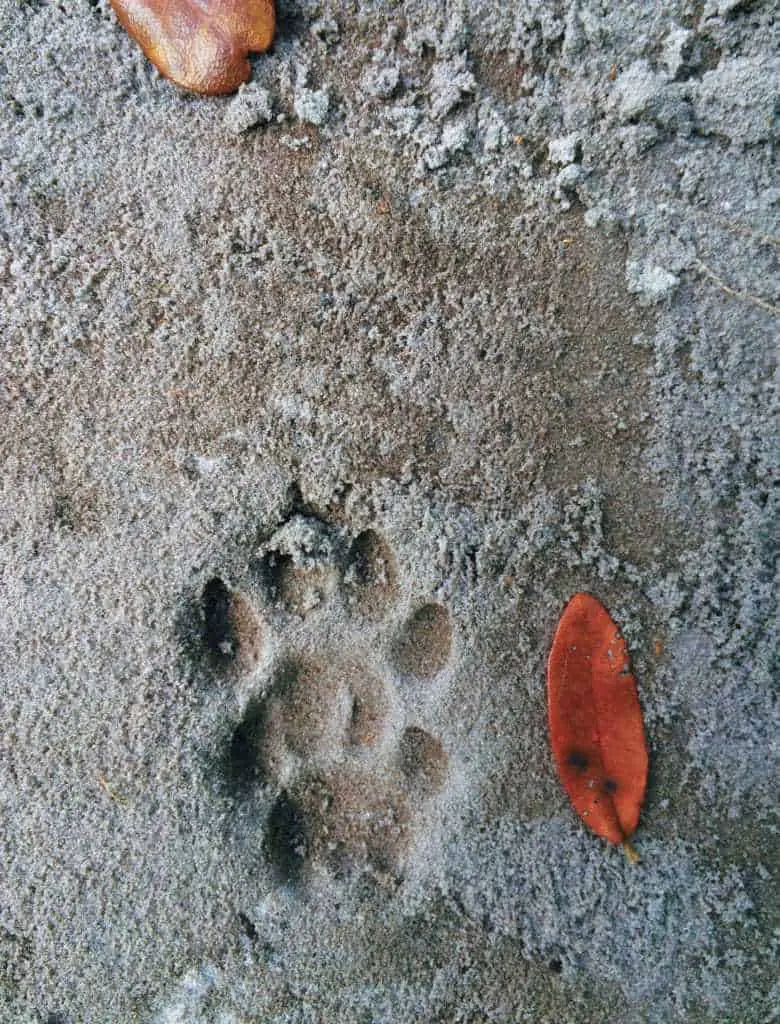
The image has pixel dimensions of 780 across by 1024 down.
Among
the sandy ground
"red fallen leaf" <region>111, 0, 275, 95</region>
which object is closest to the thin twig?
the sandy ground

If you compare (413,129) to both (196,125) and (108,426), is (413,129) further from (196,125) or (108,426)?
(108,426)

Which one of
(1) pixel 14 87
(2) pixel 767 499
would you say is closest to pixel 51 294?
(1) pixel 14 87

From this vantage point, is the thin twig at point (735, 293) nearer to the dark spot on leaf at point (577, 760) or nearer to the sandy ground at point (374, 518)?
the sandy ground at point (374, 518)

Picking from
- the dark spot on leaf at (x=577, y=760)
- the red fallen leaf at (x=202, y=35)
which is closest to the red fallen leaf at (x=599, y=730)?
the dark spot on leaf at (x=577, y=760)

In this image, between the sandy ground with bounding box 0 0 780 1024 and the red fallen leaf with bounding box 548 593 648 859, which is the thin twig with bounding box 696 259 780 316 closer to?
the sandy ground with bounding box 0 0 780 1024

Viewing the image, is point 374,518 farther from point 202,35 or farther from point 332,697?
point 202,35
